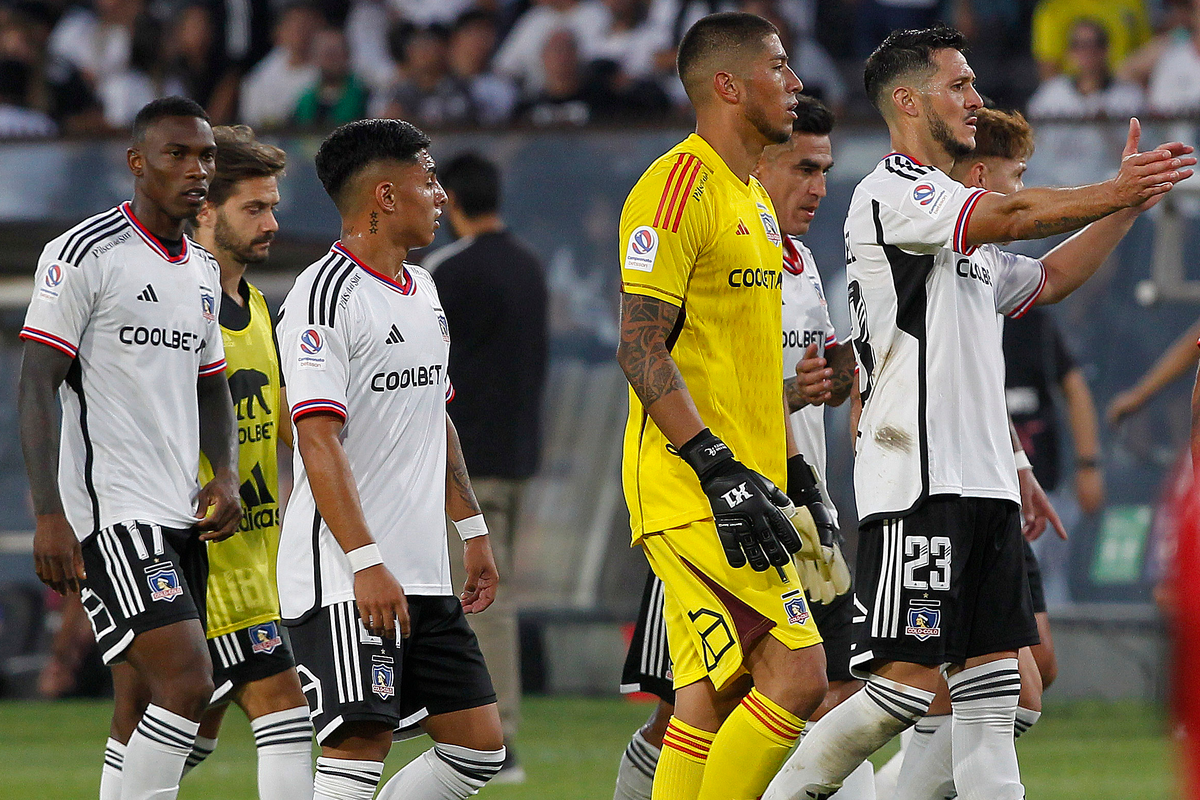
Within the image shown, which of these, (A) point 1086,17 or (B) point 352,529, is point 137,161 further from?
(A) point 1086,17

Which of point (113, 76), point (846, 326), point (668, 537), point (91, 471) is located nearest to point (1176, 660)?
point (668, 537)

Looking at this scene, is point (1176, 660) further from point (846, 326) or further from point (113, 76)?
point (113, 76)

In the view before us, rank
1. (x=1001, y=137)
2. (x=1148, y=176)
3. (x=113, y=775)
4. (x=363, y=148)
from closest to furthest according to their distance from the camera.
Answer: (x=1148, y=176) < (x=363, y=148) < (x=113, y=775) < (x=1001, y=137)

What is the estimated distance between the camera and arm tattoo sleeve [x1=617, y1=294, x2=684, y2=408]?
416 cm

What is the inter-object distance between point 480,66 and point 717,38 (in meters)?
8.85

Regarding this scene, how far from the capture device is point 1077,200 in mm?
4148

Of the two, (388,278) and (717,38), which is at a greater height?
(717,38)

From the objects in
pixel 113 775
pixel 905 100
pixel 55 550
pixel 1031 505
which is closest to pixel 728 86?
pixel 905 100

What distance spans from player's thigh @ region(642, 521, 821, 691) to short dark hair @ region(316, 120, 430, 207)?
1.23 meters

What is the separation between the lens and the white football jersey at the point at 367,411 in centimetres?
421

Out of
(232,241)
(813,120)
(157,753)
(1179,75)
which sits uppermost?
(1179,75)

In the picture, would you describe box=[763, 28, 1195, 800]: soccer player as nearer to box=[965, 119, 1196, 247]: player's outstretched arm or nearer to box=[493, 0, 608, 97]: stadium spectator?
box=[965, 119, 1196, 247]: player's outstretched arm

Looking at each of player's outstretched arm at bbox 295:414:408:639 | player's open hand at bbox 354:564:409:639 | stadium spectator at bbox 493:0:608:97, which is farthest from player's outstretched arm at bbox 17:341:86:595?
stadium spectator at bbox 493:0:608:97

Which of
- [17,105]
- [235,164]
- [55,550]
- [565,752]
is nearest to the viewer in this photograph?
[55,550]
